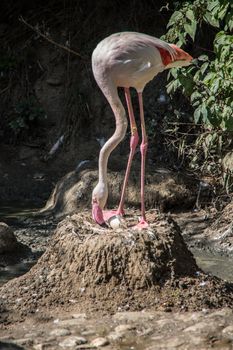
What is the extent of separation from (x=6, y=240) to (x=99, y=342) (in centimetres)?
281

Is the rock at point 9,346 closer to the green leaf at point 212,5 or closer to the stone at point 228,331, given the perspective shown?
the stone at point 228,331

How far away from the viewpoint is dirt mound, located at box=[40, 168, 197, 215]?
29.4 ft

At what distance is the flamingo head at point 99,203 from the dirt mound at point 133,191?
2.96 metres

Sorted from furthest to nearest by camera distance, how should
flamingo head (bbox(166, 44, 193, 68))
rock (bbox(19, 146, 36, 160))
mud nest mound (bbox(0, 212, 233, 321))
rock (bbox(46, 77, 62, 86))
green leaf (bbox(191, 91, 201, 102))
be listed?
rock (bbox(46, 77, 62, 86)) → rock (bbox(19, 146, 36, 160)) → green leaf (bbox(191, 91, 201, 102)) → flamingo head (bbox(166, 44, 193, 68)) → mud nest mound (bbox(0, 212, 233, 321))

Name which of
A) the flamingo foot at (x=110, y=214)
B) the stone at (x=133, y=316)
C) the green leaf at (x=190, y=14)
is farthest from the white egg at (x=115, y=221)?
the green leaf at (x=190, y=14)

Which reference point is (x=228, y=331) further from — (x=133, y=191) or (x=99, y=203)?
(x=133, y=191)

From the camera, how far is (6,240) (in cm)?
762

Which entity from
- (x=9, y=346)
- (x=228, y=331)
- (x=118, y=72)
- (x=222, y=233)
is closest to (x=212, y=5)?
(x=118, y=72)

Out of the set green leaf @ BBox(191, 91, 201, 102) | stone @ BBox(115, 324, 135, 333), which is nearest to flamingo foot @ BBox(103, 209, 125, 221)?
stone @ BBox(115, 324, 135, 333)

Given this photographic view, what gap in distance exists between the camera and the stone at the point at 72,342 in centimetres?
496

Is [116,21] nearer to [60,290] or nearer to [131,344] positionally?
[60,290]

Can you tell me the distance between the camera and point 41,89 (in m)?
→ 11.9

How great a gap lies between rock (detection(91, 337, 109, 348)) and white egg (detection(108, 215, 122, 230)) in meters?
1.05

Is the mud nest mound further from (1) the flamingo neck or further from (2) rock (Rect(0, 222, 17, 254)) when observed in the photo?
(2) rock (Rect(0, 222, 17, 254))
